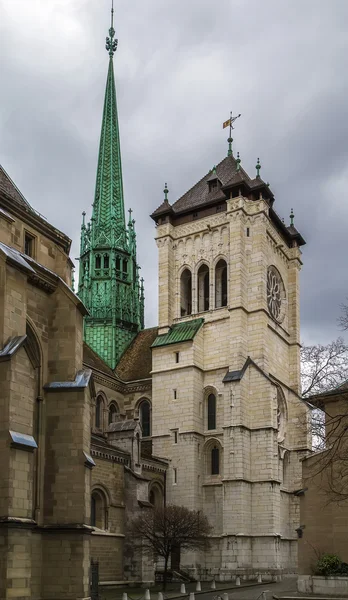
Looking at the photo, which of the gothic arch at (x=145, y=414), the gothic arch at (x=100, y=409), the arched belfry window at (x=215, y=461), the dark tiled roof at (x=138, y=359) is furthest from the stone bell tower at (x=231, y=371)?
the gothic arch at (x=100, y=409)

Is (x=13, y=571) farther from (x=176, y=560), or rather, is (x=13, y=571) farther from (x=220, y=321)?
(x=220, y=321)

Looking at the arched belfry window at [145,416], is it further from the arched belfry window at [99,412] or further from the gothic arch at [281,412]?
the gothic arch at [281,412]

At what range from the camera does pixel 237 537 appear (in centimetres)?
4269

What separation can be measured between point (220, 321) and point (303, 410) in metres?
7.78

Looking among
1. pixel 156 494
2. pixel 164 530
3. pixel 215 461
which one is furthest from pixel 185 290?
pixel 164 530

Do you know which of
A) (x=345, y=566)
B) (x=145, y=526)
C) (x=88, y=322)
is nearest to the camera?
(x=345, y=566)

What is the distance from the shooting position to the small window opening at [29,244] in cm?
2319

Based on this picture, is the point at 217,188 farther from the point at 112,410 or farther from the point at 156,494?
the point at 156,494

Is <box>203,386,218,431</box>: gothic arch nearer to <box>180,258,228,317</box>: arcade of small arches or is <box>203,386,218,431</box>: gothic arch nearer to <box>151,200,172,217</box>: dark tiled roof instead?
<box>180,258,228,317</box>: arcade of small arches

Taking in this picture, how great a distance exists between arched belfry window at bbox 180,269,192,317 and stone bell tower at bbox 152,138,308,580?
0.29ft

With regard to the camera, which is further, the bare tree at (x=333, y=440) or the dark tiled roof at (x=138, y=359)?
the dark tiled roof at (x=138, y=359)

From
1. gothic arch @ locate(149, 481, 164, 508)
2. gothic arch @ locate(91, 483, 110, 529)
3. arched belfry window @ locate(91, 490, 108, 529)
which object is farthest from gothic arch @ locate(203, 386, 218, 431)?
arched belfry window @ locate(91, 490, 108, 529)

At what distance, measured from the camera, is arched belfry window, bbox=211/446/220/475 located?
45906 millimetres

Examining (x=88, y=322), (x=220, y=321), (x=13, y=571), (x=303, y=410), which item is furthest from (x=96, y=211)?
(x=13, y=571)
